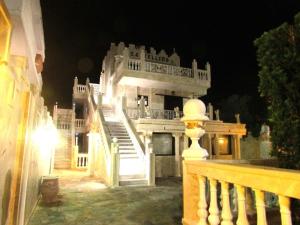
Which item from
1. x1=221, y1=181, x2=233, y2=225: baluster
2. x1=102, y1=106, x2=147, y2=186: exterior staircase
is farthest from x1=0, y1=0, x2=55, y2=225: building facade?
x1=102, y1=106, x2=147, y2=186: exterior staircase

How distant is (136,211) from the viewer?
5.96 metres

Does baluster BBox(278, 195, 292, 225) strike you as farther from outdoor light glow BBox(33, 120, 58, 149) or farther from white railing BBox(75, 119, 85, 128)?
white railing BBox(75, 119, 85, 128)

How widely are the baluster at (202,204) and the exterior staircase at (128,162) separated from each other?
7506 mm

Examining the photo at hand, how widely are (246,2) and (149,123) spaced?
32.1 feet

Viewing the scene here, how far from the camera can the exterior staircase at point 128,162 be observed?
1004 centimetres

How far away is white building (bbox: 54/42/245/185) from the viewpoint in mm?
11117

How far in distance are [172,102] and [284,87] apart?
1531 centimetres

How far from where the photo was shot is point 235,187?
237 centimetres

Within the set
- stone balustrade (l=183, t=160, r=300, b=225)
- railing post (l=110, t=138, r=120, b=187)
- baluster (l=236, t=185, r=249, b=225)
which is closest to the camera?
stone balustrade (l=183, t=160, r=300, b=225)

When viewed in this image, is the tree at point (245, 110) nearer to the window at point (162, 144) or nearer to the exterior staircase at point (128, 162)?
the window at point (162, 144)

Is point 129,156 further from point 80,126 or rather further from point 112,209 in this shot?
point 80,126

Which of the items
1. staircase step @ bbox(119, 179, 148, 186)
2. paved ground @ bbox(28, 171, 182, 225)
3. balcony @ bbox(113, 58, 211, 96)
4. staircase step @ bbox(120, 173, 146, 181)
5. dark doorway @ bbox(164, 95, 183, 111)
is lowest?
paved ground @ bbox(28, 171, 182, 225)

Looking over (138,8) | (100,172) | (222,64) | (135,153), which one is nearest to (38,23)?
(135,153)

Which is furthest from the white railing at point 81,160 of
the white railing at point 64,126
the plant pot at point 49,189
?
the plant pot at point 49,189
